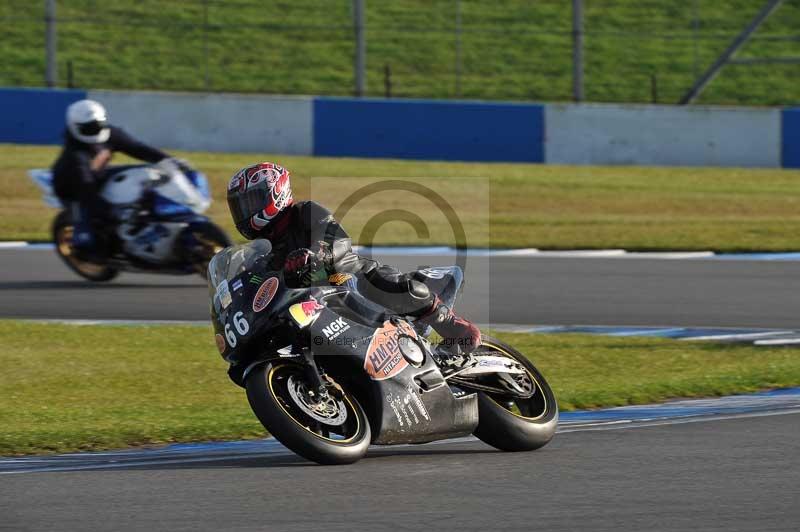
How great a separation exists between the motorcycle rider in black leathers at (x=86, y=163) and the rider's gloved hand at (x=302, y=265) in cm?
714

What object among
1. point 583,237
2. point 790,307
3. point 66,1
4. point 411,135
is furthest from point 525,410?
point 66,1

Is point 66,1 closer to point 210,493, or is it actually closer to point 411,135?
point 411,135

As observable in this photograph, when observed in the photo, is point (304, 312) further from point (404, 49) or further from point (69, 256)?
point (404, 49)

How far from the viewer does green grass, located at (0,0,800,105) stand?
2452 cm

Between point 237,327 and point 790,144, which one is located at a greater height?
point 790,144

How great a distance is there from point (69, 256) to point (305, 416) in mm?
7896

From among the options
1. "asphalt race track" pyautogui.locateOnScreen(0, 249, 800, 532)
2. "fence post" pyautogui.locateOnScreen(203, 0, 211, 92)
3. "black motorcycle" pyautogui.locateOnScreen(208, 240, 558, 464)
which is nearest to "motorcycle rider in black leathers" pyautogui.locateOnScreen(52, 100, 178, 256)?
"asphalt race track" pyautogui.locateOnScreen(0, 249, 800, 532)

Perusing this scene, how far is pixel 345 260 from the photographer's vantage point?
6.53 m

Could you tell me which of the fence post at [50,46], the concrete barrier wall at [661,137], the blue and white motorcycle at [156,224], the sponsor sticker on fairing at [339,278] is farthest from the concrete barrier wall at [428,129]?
the sponsor sticker on fairing at [339,278]

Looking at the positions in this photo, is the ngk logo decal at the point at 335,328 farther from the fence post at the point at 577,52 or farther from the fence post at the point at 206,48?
the fence post at the point at 206,48

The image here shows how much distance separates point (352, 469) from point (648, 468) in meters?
1.25

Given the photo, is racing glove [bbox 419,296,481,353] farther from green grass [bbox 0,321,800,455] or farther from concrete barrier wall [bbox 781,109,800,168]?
concrete barrier wall [bbox 781,109,800,168]

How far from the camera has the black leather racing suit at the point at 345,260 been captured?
6.51 metres

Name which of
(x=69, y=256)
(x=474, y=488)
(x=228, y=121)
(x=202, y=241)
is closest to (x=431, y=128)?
(x=228, y=121)
